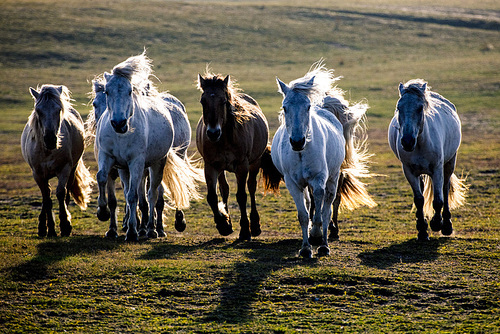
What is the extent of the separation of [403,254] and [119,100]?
442 centimetres

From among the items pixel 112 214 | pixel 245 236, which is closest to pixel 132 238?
pixel 112 214

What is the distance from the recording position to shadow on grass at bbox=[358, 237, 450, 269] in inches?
313

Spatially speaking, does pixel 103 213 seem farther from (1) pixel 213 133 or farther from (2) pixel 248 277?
(2) pixel 248 277

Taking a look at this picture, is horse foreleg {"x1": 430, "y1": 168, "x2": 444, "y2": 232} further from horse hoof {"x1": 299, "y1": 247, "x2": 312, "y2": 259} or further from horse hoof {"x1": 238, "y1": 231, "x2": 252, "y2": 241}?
horse hoof {"x1": 238, "y1": 231, "x2": 252, "y2": 241}

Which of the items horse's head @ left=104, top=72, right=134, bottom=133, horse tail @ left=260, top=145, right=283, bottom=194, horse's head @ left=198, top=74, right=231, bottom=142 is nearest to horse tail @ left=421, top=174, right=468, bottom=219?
horse tail @ left=260, top=145, right=283, bottom=194

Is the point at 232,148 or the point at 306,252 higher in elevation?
the point at 232,148

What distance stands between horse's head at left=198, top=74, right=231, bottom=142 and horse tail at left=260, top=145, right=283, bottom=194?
2.41 m

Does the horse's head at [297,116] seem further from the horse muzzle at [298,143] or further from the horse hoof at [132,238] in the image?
the horse hoof at [132,238]

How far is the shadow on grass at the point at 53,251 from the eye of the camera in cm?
711

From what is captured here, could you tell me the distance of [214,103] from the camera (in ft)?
28.2

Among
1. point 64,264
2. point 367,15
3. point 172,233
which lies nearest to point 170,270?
point 64,264

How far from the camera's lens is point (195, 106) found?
1217 inches

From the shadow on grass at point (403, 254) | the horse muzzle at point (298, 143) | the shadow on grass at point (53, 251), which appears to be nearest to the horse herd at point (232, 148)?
the horse muzzle at point (298, 143)

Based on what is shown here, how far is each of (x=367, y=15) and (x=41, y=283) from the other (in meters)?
62.0
